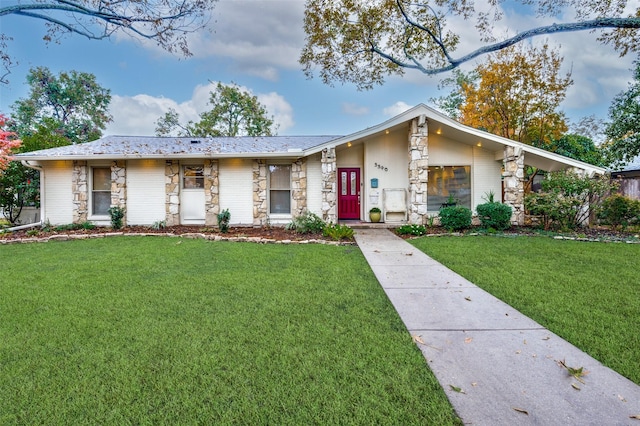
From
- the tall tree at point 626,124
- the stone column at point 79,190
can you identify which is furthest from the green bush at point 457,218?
the stone column at point 79,190

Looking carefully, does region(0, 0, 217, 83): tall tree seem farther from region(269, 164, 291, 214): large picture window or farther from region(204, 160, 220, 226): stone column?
region(269, 164, 291, 214): large picture window

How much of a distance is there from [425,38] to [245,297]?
35.6 ft

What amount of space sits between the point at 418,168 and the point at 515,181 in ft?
10.1

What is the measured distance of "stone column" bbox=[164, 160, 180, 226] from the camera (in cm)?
1041

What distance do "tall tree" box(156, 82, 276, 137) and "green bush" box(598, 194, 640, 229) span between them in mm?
19895

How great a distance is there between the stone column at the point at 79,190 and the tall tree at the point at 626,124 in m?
20.3

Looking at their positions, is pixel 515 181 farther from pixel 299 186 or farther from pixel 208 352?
pixel 208 352

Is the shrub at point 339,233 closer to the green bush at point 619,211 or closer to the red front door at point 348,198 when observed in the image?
the red front door at point 348,198

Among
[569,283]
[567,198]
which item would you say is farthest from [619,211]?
[569,283]

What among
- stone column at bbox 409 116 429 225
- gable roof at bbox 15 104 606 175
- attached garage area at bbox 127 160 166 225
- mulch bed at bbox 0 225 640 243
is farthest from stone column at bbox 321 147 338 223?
attached garage area at bbox 127 160 166 225

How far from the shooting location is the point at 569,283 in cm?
420

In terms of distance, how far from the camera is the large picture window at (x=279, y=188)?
35.1 ft

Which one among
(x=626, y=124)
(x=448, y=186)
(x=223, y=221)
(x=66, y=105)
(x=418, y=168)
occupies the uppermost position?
(x=66, y=105)

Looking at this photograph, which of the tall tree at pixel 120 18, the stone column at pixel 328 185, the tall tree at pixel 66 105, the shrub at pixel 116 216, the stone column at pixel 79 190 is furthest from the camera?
the tall tree at pixel 66 105
